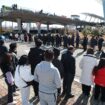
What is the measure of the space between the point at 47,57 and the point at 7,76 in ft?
9.22

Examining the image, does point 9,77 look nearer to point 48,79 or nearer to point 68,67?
point 68,67

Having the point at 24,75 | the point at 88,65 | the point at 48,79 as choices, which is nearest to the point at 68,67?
the point at 88,65

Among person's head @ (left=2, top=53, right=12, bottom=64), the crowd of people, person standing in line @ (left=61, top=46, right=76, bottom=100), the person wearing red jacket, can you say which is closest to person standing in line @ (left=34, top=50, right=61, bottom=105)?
the crowd of people

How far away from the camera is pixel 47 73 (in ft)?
22.0

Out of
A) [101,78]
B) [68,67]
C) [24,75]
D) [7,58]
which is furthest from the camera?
[68,67]

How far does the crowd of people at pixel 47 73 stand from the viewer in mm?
6773

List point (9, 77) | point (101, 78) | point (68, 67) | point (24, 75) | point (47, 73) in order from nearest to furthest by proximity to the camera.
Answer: point (47, 73) → point (24, 75) → point (9, 77) → point (101, 78) → point (68, 67)

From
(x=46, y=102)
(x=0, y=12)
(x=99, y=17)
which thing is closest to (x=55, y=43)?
(x=46, y=102)

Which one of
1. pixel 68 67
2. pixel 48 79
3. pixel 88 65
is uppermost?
pixel 48 79

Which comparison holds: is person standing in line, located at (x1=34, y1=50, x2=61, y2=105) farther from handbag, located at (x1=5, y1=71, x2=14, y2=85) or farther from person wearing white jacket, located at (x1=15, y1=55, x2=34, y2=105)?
handbag, located at (x1=5, y1=71, x2=14, y2=85)

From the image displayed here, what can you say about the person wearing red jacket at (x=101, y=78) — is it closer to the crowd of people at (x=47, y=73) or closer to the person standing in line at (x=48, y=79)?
the crowd of people at (x=47, y=73)

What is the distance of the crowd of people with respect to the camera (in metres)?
6.77

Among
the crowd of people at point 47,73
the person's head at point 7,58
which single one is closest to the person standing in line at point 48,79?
the crowd of people at point 47,73

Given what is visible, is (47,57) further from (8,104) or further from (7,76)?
(8,104)
